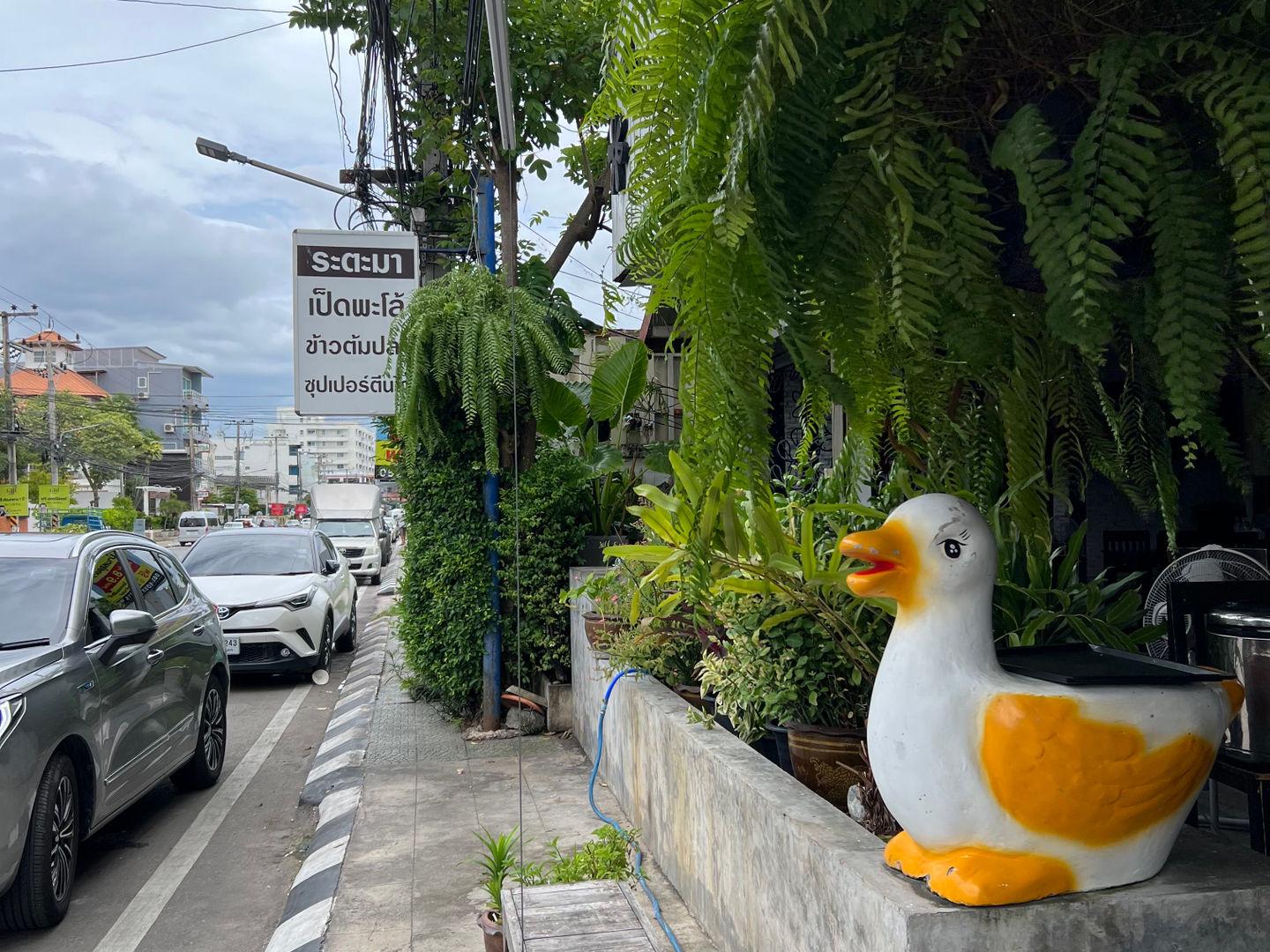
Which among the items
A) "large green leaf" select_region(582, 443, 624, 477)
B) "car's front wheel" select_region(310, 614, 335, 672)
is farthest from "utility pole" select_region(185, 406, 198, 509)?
"large green leaf" select_region(582, 443, 624, 477)

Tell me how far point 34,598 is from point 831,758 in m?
4.03

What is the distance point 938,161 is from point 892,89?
148 millimetres

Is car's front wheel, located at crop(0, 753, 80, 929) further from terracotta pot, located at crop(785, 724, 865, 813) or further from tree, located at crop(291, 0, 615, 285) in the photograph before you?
tree, located at crop(291, 0, 615, 285)

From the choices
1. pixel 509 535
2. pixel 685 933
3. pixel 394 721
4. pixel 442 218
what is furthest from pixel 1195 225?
pixel 442 218

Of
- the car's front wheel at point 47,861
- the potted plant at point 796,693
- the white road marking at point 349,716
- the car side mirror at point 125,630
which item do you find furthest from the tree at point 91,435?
the potted plant at point 796,693

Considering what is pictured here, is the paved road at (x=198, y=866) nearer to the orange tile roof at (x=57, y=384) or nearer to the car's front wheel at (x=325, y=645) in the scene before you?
the car's front wheel at (x=325, y=645)

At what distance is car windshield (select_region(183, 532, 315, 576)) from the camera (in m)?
11.2

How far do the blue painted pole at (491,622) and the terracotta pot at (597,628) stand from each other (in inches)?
40.9

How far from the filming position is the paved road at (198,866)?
4.49 meters

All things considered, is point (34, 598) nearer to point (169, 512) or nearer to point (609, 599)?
point (609, 599)

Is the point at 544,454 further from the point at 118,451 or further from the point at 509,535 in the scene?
the point at 118,451

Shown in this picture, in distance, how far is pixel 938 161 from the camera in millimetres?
1649

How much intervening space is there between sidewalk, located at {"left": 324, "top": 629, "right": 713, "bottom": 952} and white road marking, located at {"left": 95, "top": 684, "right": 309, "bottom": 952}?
34.7 inches

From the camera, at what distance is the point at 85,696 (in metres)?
4.79
